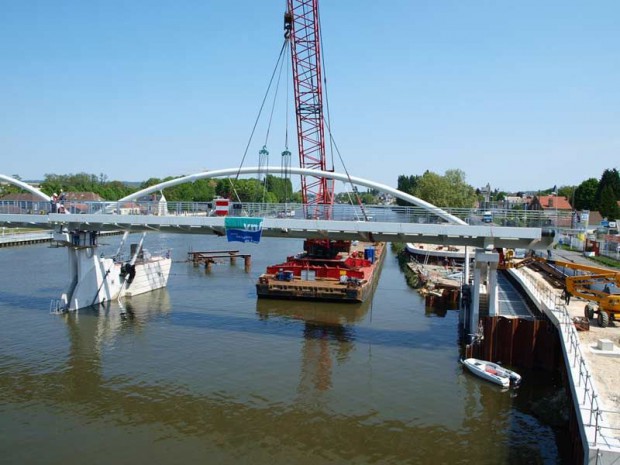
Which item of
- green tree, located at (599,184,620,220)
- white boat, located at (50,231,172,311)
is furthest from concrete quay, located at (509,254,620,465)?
green tree, located at (599,184,620,220)

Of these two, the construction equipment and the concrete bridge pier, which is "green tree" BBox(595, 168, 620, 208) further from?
the concrete bridge pier

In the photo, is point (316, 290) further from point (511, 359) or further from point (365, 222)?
point (511, 359)

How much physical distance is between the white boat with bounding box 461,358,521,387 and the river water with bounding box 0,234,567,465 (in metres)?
0.37

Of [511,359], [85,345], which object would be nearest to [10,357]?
[85,345]

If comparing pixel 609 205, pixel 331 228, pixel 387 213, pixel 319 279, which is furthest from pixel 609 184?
pixel 331 228

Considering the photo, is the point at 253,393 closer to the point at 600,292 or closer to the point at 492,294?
the point at 492,294

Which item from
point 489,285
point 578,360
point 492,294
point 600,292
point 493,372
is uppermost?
point 489,285

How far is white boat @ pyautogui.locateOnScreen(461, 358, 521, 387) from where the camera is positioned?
20.5 metres

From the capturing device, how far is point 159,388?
2008cm

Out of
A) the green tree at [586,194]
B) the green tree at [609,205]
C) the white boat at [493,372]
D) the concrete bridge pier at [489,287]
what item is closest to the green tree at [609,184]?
the green tree at [609,205]

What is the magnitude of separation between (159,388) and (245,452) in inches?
247

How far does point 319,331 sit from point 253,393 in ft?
32.0

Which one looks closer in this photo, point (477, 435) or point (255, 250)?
point (477, 435)

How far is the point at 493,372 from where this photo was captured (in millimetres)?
21125
